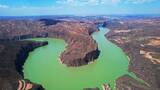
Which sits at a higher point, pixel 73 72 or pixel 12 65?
pixel 12 65

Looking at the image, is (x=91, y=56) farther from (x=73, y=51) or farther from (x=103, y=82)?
(x=103, y=82)

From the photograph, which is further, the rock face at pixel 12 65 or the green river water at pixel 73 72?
the green river water at pixel 73 72

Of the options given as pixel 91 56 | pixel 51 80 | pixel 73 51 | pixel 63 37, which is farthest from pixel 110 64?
pixel 63 37

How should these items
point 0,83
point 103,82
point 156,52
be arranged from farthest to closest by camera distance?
point 156,52
point 103,82
point 0,83

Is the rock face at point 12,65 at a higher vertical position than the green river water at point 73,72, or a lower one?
higher

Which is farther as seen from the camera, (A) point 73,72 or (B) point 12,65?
(B) point 12,65
